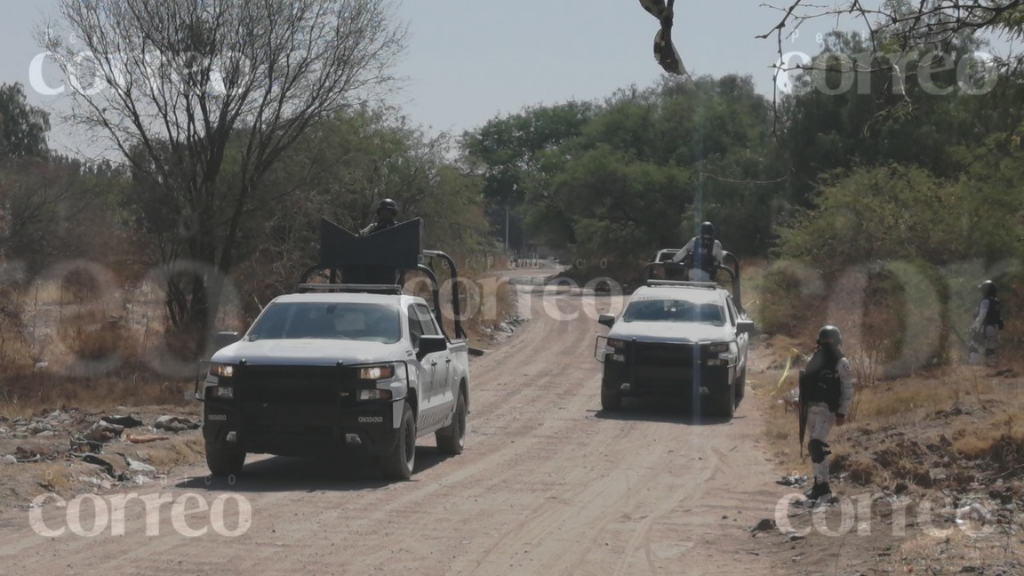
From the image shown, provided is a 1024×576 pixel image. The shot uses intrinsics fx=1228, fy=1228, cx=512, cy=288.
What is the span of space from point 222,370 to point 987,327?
13.6m

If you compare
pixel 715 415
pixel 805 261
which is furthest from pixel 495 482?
pixel 805 261

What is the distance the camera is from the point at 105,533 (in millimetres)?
8672

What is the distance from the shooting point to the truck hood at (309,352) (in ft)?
36.4

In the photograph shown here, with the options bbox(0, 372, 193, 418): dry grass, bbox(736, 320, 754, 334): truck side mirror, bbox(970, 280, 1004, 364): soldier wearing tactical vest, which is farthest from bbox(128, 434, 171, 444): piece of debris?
bbox(970, 280, 1004, 364): soldier wearing tactical vest

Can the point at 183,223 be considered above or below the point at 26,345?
above

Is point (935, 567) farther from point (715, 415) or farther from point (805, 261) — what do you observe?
point (805, 261)

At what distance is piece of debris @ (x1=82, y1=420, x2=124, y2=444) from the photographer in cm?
1385

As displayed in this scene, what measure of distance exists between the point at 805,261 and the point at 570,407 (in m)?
13.0

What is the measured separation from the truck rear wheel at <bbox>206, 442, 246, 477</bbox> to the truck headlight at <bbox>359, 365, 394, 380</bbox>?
4.30 ft

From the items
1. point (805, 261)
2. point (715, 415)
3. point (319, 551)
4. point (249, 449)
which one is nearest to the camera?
point (319, 551)

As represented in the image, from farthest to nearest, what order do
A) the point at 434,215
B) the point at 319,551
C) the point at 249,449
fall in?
the point at 434,215
the point at 249,449
the point at 319,551

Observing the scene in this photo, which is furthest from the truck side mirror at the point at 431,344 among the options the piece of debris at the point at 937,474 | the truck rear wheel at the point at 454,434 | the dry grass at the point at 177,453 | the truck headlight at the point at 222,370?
the piece of debris at the point at 937,474

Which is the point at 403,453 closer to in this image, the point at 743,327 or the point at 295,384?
the point at 295,384

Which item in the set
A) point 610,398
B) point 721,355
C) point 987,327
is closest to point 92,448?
point 610,398
